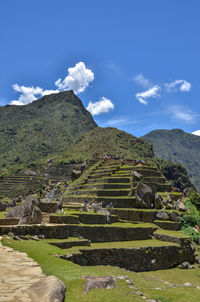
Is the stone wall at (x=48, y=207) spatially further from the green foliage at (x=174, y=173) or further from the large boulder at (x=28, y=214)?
the green foliage at (x=174, y=173)

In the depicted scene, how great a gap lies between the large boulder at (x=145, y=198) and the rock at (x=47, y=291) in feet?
69.2

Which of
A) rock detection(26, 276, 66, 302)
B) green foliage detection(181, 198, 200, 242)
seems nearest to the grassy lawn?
rock detection(26, 276, 66, 302)

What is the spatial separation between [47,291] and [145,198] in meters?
21.9

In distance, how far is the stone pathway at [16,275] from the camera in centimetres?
521

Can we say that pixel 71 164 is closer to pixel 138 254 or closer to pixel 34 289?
pixel 138 254

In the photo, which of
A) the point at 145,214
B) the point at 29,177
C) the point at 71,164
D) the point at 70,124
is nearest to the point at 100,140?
the point at 71,164

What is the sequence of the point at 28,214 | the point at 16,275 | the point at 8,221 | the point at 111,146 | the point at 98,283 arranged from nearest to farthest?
the point at 98,283, the point at 16,275, the point at 8,221, the point at 28,214, the point at 111,146

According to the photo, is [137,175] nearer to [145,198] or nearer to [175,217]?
[145,198]

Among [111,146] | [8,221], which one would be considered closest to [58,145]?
[111,146]

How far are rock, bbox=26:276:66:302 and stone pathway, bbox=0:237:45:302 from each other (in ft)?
0.47

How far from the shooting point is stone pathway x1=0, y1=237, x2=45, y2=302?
5207 millimetres

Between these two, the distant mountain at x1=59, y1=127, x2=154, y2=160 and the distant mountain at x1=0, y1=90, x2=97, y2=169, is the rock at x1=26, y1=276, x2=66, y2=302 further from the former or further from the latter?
the distant mountain at x1=0, y1=90, x2=97, y2=169

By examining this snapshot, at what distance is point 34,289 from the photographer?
552 cm

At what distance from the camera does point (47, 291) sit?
5.34 m
